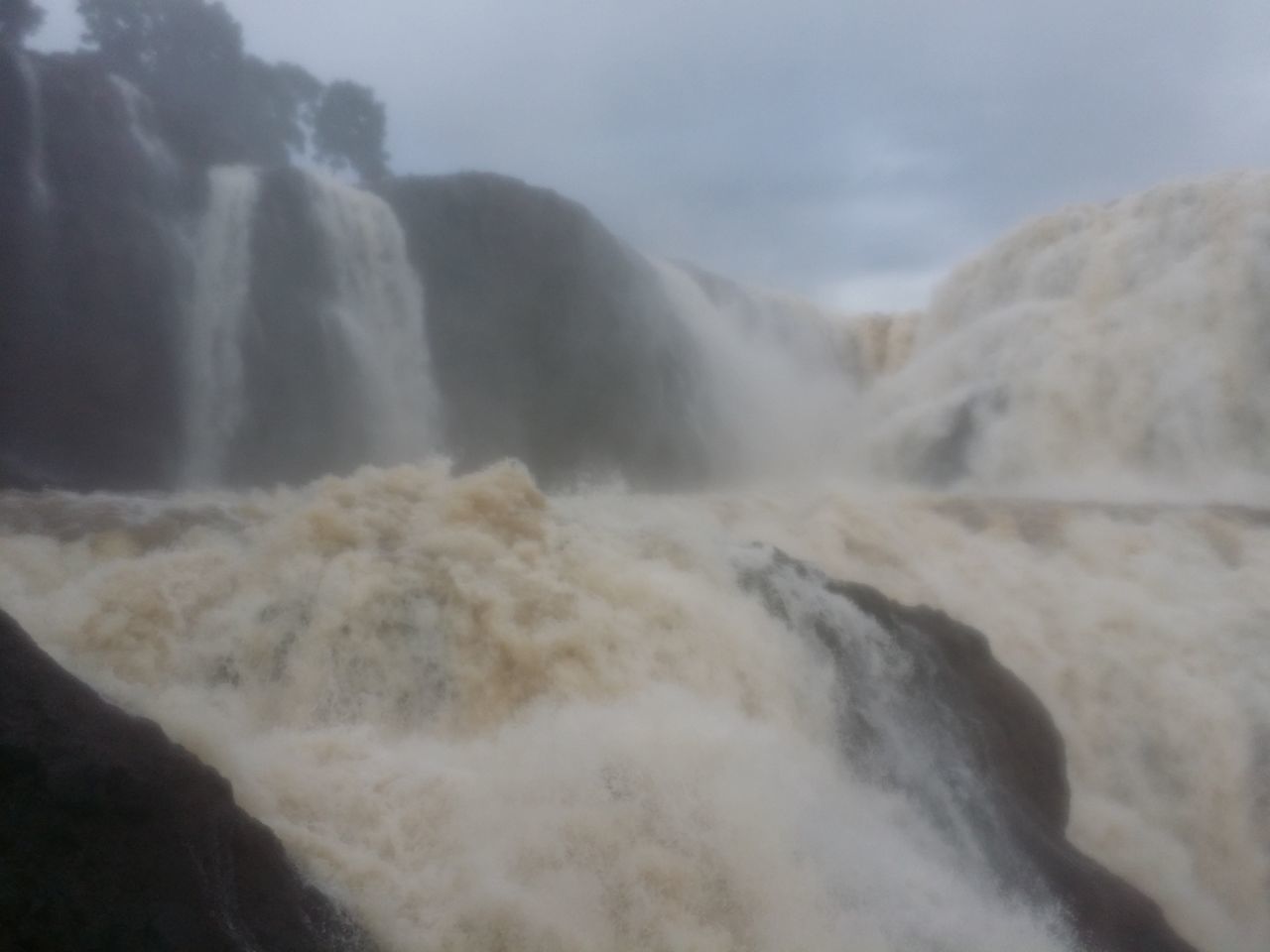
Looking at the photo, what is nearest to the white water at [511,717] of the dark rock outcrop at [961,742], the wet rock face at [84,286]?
the dark rock outcrop at [961,742]

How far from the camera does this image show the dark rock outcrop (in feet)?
18.3

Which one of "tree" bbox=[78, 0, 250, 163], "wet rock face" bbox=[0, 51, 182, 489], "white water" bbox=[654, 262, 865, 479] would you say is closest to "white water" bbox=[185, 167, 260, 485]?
"wet rock face" bbox=[0, 51, 182, 489]

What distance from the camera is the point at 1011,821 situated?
5.88 meters

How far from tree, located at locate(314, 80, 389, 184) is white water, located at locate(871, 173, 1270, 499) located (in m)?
19.7

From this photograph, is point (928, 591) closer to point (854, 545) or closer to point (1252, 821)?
point (854, 545)

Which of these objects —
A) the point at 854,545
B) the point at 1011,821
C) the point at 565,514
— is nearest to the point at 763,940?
the point at 1011,821

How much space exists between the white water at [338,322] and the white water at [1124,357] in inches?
294

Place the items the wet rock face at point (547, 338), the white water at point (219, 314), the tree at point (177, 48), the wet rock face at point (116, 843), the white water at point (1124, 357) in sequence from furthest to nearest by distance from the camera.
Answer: the tree at point (177, 48), the wet rock face at point (547, 338), the white water at point (1124, 357), the white water at point (219, 314), the wet rock face at point (116, 843)

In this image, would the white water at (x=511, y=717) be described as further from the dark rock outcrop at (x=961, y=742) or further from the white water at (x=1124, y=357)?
the white water at (x=1124, y=357)

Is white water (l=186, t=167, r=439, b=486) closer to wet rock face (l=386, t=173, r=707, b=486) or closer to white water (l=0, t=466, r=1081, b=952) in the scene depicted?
wet rock face (l=386, t=173, r=707, b=486)

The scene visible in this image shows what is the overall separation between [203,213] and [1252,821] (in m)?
12.7

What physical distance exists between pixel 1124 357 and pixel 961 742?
1026 centimetres

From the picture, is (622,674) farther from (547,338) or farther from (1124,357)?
(1124,357)

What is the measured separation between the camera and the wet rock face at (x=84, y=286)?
37.2 feet
